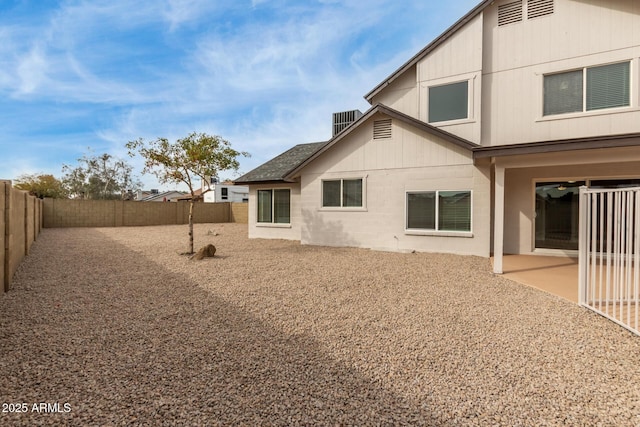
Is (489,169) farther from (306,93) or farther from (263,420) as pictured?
(306,93)

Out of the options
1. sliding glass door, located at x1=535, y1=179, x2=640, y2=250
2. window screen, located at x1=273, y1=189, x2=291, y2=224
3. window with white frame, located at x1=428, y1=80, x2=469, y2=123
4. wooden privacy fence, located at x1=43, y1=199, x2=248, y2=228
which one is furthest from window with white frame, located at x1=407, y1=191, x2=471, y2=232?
wooden privacy fence, located at x1=43, y1=199, x2=248, y2=228

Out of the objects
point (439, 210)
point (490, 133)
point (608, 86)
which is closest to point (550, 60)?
point (608, 86)

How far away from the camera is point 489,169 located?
974cm

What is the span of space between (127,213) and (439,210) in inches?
943

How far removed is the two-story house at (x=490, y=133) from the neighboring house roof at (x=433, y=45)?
0.11ft

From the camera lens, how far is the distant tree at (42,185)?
117 ft

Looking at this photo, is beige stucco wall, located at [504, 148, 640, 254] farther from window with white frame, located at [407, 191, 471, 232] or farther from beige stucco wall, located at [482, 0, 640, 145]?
window with white frame, located at [407, 191, 471, 232]

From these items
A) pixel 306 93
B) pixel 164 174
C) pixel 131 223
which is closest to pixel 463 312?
pixel 164 174

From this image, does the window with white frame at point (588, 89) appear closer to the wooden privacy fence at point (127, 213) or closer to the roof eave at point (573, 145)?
the roof eave at point (573, 145)

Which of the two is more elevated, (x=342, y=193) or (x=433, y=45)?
(x=433, y=45)

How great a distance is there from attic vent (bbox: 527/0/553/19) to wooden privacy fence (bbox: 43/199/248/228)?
78.8 ft

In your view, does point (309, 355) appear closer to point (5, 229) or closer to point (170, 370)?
point (170, 370)

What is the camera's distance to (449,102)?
1080 cm

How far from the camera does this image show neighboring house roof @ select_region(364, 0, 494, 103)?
10156 mm
